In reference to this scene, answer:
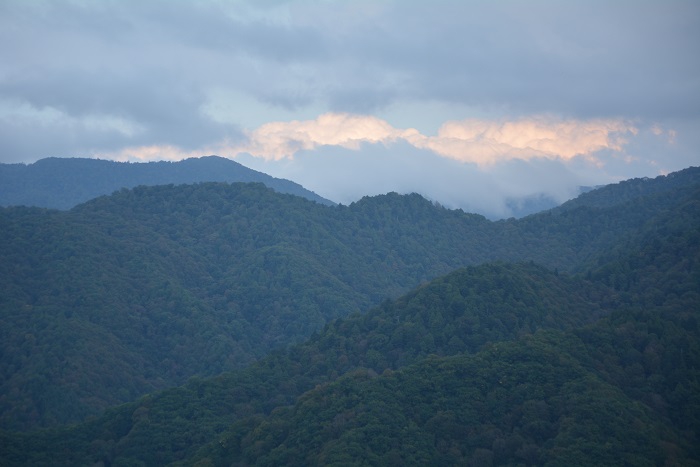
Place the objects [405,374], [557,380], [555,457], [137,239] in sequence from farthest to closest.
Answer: [137,239] → [405,374] → [557,380] → [555,457]

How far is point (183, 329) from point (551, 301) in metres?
42.7

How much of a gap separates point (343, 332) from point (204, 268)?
127 feet

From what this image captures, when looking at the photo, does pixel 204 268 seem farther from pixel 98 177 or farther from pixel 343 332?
pixel 98 177

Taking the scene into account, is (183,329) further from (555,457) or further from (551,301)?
(555,457)

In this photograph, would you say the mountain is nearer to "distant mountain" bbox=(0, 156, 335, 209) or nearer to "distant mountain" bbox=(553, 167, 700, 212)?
"distant mountain" bbox=(553, 167, 700, 212)

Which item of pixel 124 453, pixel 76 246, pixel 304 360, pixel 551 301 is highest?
pixel 76 246

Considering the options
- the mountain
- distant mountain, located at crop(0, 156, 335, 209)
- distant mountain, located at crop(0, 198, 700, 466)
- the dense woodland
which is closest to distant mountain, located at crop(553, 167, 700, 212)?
the dense woodland

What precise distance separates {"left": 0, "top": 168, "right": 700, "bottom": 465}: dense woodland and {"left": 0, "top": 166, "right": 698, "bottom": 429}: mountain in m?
0.30

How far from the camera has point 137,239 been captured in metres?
102

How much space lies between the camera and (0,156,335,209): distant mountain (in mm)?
163625

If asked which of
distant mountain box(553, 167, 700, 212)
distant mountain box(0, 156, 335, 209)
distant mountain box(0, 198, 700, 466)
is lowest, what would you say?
distant mountain box(0, 198, 700, 466)

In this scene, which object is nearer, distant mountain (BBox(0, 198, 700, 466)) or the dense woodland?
distant mountain (BBox(0, 198, 700, 466))

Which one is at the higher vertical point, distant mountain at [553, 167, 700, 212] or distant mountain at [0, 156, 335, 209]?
distant mountain at [0, 156, 335, 209]

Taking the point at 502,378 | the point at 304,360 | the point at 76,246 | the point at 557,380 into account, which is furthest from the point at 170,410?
the point at 76,246
